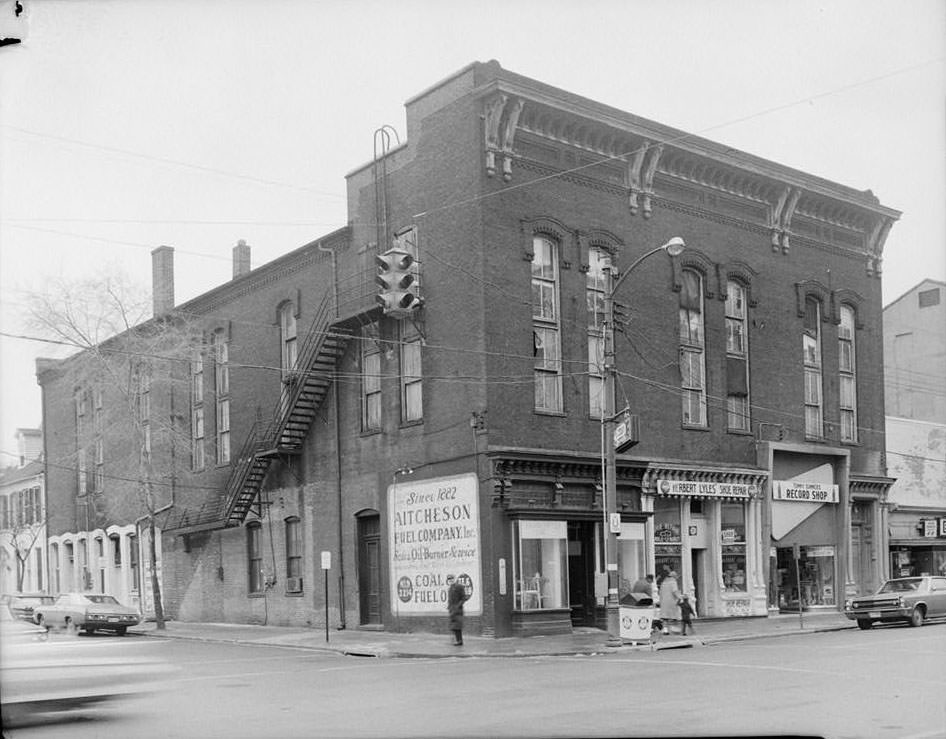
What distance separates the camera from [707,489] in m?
33.1

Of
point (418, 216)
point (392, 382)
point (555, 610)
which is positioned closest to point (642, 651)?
point (555, 610)

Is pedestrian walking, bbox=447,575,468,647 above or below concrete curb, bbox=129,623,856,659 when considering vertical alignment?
above

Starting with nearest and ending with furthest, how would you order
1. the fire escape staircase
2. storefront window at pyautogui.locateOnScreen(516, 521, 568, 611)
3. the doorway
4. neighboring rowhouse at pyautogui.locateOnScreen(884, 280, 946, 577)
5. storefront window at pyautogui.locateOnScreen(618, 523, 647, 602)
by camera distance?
storefront window at pyautogui.locateOnScreen(516, 521, 568, 611), storefront window at pyautogui.locateOnScreen(618, 523, 647, 602), the doorway, the fire escape staircase, neighboring rowhouse at pyautogui.locateOnScreen(884, 280, 946, 577)

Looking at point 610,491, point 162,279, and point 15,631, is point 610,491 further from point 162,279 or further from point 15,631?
point 15,631

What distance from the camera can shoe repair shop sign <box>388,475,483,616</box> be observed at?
27.7m

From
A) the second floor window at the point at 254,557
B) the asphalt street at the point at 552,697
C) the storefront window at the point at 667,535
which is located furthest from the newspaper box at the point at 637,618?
the second floor window at the point at 254,557

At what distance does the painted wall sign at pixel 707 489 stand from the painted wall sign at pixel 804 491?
125 cm

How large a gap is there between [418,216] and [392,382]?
4502mm

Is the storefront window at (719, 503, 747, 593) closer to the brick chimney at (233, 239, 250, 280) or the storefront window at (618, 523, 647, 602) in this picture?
the storefront window at (618, 523, 647, 602)

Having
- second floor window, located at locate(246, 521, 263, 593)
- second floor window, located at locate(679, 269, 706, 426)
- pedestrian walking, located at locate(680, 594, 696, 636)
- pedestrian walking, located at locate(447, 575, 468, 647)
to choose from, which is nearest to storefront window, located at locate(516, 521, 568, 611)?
pedestrian walking, located at locate(447, 575, 468, 647)

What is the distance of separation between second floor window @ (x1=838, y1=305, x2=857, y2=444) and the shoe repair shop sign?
641 inches

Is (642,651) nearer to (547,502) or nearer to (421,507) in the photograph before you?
(547,502)

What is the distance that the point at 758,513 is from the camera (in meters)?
34.9

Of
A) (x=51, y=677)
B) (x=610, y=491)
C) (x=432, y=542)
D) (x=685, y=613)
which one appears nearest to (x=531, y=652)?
(x=610, y=491)
